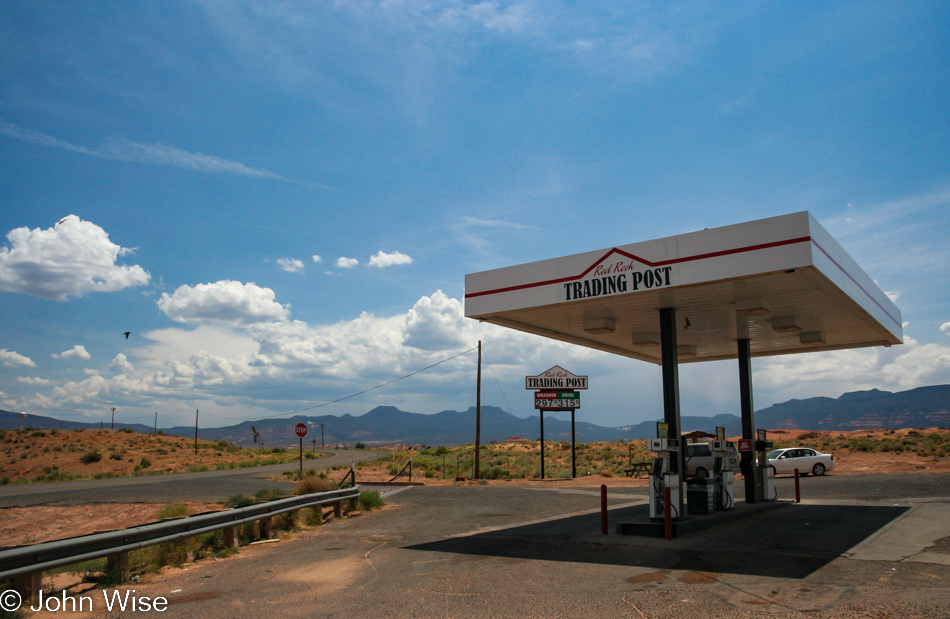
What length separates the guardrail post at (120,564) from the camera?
868cm

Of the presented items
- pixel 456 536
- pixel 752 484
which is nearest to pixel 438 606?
pixel 456 536

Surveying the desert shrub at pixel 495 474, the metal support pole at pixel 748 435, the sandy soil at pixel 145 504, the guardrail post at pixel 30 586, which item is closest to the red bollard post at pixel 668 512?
the metal support pole at pixel 748 435

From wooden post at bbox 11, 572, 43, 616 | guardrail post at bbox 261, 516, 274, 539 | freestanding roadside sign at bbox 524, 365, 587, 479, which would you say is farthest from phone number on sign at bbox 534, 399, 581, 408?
wooden post at bbox 11, 572, 43, 616

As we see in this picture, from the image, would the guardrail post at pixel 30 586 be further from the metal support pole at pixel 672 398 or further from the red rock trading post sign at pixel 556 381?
the red rock trading post sign at pixel 556 381

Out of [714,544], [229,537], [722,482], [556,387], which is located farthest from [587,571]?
[556,387]

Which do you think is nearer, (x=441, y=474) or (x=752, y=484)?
(x=752, y=484)

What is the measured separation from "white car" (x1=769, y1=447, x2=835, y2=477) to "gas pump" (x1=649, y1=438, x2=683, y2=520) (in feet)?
64.4

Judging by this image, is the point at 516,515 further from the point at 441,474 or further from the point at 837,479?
the point at 441,474

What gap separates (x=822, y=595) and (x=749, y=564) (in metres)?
1.99

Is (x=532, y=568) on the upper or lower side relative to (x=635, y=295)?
lower

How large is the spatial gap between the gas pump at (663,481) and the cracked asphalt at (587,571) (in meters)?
0.86

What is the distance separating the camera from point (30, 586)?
741 cm

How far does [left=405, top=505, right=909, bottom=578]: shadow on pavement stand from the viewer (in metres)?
9.58

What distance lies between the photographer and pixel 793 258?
432 inches
